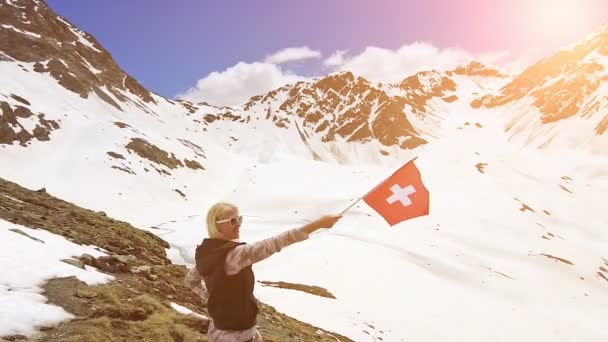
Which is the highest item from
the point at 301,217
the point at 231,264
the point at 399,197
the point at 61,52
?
the point at 61,52

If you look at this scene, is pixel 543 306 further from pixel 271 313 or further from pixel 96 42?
pixel 96 42

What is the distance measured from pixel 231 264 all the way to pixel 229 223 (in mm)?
441

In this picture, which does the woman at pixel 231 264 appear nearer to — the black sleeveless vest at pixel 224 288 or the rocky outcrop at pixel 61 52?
the black sleeveless vest at pixel 224 288

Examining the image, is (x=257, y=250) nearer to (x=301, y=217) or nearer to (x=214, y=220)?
(x=214, y=220)

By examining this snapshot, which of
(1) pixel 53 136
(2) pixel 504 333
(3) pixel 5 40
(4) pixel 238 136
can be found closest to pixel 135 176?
(1) pixel 53 136

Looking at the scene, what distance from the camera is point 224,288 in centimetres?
447

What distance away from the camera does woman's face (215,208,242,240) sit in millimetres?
4480

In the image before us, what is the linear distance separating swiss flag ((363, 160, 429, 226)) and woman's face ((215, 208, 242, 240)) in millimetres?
2970

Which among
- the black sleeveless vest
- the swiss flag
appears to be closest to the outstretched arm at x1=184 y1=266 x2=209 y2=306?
the black sleeveless vest

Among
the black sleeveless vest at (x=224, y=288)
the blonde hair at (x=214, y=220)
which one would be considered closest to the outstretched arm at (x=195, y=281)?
the black sleeveless vest at (x=224, y=288)

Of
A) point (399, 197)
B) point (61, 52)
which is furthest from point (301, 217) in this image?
point (61, 52)

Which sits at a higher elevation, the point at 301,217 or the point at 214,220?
the point at 301,217

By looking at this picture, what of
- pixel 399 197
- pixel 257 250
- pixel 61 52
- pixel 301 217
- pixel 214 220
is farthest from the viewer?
pixel 61 52

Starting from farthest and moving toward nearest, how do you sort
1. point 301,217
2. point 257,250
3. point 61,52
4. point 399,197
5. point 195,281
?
point 61,52 → point 301,217 → point 399,197 → point 195,281 → point 257,250
